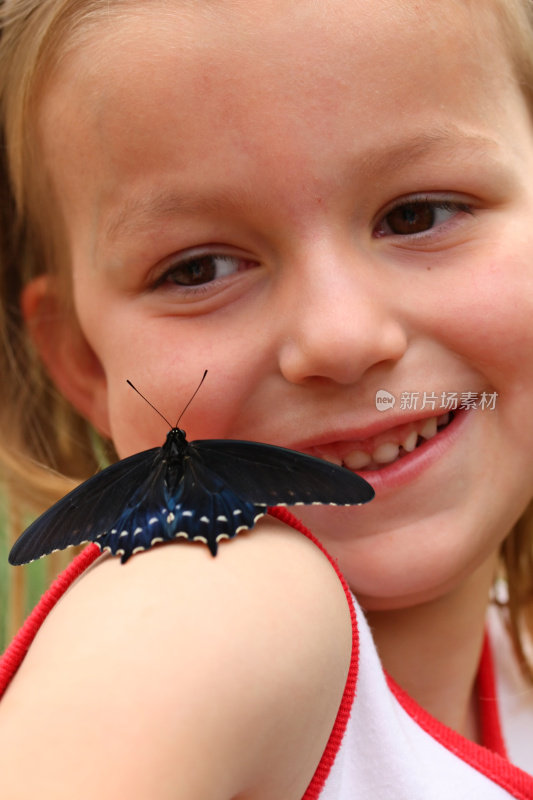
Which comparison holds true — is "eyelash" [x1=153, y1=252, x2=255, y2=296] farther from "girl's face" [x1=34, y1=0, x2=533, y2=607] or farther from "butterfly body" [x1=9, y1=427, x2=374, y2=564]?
"butterfly body" [x1=9, y1=427, x2=374, y2=564]

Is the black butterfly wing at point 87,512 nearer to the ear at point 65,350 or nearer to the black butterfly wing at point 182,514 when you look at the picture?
the black butterfly wing at point 182,514

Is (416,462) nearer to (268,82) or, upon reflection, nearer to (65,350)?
(268,82)

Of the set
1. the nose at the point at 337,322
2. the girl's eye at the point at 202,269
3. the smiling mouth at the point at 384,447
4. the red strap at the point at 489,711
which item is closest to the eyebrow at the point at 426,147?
the nose at the point at 337,322

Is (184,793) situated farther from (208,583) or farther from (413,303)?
(413,303)

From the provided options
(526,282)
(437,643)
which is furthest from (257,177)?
(437,643)

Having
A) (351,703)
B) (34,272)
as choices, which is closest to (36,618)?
(351,703)
